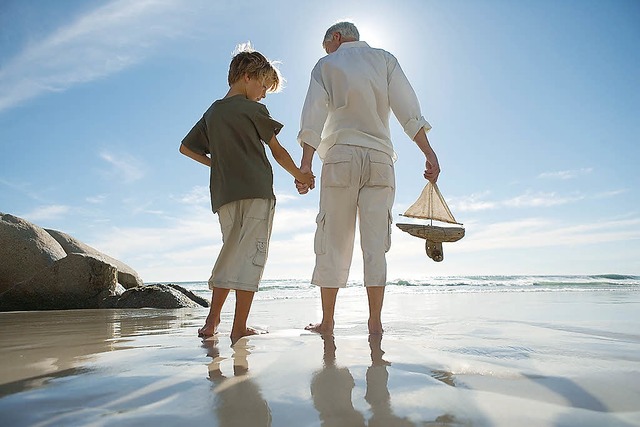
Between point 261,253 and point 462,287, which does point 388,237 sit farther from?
point 462,287

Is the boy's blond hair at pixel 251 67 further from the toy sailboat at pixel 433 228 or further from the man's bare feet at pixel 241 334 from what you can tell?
the toy sailboat at pixel 433 228

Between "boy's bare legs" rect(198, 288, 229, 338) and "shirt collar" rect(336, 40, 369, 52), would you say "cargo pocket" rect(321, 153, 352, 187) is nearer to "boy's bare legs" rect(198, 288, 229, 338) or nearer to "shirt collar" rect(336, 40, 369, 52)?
"shirt collar" rect(336, 40, 369, 52)

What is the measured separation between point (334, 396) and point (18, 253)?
28.9ft

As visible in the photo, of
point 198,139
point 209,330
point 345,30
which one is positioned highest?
point 345,30

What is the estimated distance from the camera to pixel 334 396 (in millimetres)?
1430

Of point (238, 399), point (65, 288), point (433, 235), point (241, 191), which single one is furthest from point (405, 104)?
point (65, 288)

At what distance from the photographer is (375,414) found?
1.25 meters

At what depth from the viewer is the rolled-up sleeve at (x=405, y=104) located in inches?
142

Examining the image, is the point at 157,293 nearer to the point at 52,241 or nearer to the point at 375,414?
the point at 52,241

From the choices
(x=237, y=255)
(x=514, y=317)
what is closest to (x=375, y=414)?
(x=237, y=255)

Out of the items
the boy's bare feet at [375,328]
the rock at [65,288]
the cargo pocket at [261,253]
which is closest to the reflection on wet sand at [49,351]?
the cargo pocket at [261,253]

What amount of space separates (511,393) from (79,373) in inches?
61.2

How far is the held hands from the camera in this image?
3422 mm

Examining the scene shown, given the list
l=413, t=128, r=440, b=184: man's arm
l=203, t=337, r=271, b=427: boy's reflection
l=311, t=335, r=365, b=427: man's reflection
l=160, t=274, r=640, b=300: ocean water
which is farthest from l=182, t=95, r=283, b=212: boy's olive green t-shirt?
l=160, t=274, r=640, b=300: ocean water
